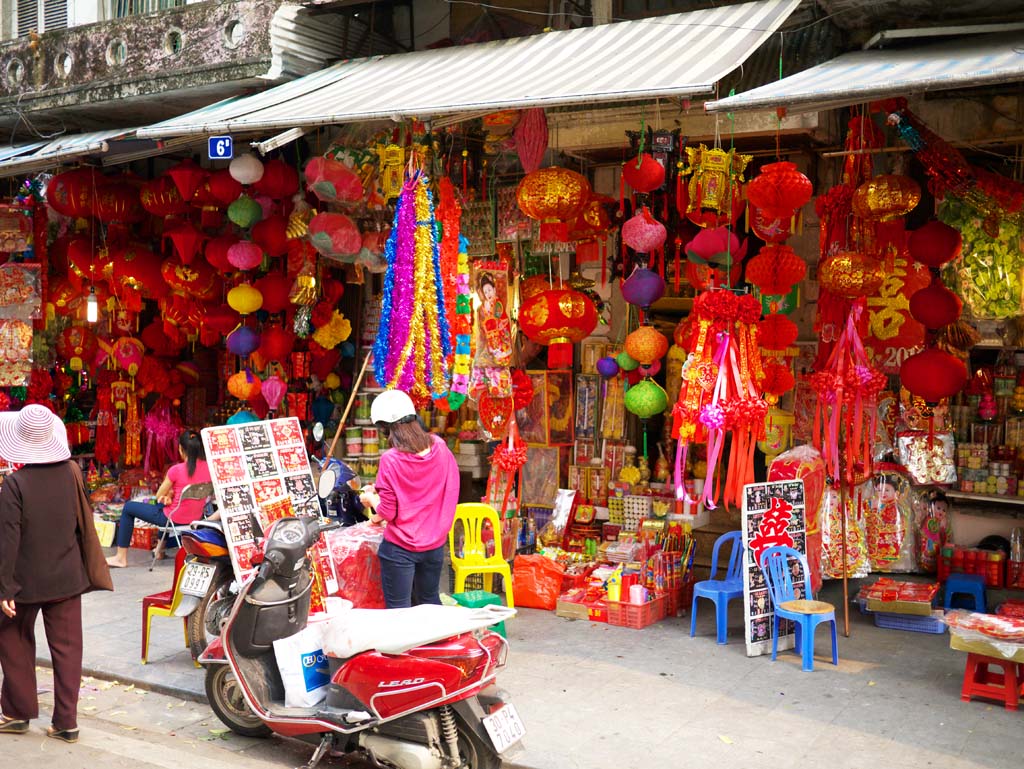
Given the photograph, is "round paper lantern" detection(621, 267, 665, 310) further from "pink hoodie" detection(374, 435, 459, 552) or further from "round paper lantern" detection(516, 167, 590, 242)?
"pink hoodie" detection(374, 435, 459, 552)

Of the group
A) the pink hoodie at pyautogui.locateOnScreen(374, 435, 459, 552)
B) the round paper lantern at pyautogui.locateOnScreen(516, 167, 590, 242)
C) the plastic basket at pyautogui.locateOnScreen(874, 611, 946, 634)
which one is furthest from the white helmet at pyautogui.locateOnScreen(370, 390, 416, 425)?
the plastic basket at pyautogui.locateOnScreen(874, 611, 946, 634)

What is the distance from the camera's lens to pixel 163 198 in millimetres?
9711

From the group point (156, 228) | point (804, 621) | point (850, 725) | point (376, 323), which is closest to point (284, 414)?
point (376, 323)

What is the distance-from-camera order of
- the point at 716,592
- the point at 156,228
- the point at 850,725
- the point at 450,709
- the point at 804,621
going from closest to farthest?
the point at 450,709 < the point at 850,725 < the point at 804,621 < the point at 716,592 < the point at 156,228

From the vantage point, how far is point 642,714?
18.9 feet

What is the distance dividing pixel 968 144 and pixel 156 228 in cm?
822

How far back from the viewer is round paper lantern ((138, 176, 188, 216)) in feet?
31.7

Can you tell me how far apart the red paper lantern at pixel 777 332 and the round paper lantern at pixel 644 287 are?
77 cm

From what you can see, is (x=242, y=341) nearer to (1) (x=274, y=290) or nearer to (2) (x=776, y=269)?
(1) (x=274, y=290)

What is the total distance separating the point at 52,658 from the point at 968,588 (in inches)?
235

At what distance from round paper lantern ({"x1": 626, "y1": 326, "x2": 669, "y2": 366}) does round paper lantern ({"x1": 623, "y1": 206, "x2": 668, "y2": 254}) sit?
2.05 feet

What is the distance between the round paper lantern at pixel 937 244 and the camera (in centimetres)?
630

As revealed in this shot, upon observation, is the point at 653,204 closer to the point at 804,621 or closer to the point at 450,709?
Result: the point at 804,621

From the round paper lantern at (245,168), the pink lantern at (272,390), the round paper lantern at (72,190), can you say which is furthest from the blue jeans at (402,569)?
the round paper lantern at (72,190)
